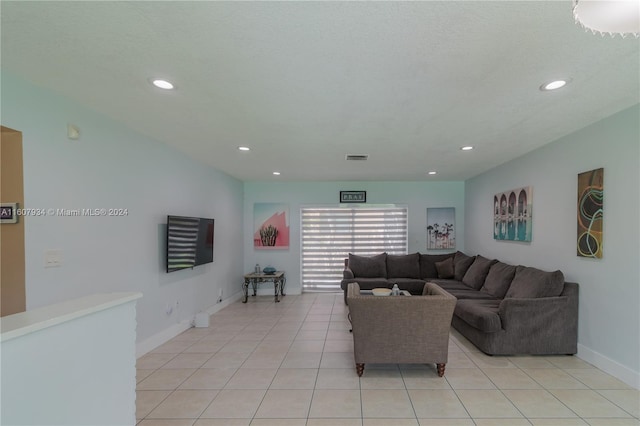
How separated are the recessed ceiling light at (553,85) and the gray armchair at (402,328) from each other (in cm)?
194

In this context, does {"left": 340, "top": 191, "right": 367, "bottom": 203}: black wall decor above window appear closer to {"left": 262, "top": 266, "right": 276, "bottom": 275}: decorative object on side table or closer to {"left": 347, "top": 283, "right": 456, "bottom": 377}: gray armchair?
{"left": 262, "top": 266, "right": 276, "bottom": 275}: decorative object on side table

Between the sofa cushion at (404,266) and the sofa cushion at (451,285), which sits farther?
the sofa cushion at (404,266)

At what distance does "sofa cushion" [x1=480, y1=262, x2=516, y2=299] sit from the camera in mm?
4316

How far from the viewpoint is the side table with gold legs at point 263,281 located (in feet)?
20.8

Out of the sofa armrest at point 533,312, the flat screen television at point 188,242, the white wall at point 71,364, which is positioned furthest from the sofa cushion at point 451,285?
the white wall at point 71,364

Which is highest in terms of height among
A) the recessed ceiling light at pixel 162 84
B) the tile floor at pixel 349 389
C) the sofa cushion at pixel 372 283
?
the recessed ceiling light at pixel 162 84

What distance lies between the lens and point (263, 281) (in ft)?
22.1

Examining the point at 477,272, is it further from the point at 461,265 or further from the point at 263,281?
the point at 263,281

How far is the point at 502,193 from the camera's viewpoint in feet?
16.4

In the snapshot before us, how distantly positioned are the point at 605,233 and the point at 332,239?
4.92m

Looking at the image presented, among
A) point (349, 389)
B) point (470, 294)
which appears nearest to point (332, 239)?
point (470, 294)

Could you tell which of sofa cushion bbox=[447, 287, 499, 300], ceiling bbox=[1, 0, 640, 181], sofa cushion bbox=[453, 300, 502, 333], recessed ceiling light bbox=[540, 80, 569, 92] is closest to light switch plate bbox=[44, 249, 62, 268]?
ceiling bbox=[1, 0, 640, 181]

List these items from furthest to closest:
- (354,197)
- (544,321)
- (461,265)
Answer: (354,197), (461,265), (544,321)

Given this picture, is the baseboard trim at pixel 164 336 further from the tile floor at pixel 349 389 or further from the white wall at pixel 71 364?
the white wall at pixel 71 364
